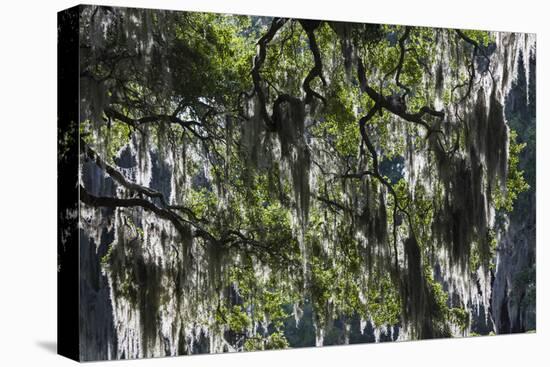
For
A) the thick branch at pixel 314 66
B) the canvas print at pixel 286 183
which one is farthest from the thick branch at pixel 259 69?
the thick branch at pixel 314 66

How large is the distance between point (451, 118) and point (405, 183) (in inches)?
29.7

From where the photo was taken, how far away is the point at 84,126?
9227 millimetres

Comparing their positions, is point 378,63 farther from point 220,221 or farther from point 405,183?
point 220,221

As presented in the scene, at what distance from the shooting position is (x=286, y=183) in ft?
33.1

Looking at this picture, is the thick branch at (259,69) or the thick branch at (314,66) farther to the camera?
the thick branch at (314,66)

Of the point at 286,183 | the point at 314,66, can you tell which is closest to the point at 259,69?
the point at 314,66

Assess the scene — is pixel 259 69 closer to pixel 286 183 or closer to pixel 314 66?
pixel 314 66

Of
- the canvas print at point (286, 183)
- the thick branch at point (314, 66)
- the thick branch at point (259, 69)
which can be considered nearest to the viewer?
the canvas print at point (286, 183)

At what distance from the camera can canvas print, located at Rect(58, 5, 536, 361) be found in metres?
9.34

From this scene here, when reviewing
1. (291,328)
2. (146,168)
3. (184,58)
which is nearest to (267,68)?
(184,58)

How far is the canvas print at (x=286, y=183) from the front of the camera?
9336 mm

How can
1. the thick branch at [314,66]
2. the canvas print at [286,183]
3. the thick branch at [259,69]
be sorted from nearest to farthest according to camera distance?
the canvas print at [286,183] → the thick branch at [259,69] → the thick branch at [314,66]

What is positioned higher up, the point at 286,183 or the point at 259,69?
the point at 259,69

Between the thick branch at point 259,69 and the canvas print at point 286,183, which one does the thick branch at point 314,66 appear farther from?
the thick branch at point 259,69
